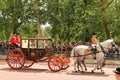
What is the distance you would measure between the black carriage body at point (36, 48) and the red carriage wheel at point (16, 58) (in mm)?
293

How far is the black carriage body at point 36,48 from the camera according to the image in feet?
63.5

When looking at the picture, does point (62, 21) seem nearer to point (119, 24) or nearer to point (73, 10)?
point (73, 10)

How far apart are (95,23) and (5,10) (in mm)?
9693

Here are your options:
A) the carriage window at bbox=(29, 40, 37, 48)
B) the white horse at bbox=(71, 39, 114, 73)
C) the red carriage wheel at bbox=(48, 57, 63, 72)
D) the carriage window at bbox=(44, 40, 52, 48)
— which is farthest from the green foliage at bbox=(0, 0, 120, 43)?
the red carriage wheel at bbox=(48, 57, 63, 72)

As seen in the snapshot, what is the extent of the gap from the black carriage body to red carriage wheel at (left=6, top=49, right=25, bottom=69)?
29cm

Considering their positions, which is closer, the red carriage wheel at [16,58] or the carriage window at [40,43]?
the red carriage wheel at [16,58]

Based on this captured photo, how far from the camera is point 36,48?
1948 cm

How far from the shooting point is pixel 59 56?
1922 cm

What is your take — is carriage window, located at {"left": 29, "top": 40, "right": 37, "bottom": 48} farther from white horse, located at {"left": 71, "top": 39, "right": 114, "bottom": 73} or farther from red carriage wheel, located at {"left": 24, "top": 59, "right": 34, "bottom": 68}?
white horse, located at {"left": 71, "top": 39, "right": 114, "bottom": 73}

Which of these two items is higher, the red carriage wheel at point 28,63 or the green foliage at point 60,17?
the green foliage at point 60,17

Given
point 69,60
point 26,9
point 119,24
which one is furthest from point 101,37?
point 69,60

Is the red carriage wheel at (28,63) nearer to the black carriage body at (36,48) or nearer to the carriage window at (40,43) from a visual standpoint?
the black carriage body at (36,48)

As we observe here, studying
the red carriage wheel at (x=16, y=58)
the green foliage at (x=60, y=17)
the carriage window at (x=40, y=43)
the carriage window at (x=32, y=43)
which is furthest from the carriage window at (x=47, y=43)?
the green foliage at (x=60, y=17)

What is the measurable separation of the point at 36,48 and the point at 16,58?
4.14 feet
